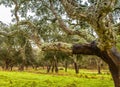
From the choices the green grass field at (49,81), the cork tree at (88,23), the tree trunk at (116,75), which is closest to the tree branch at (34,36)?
the cork tree at (88,23)

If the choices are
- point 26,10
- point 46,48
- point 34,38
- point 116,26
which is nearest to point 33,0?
point 26,10

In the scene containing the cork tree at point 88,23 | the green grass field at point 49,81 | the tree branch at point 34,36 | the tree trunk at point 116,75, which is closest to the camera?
the cork tree at point 88,23

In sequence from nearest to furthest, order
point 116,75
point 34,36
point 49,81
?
point 116,75
point 34,36
point 49,81

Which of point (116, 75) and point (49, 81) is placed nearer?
point (116, 75)

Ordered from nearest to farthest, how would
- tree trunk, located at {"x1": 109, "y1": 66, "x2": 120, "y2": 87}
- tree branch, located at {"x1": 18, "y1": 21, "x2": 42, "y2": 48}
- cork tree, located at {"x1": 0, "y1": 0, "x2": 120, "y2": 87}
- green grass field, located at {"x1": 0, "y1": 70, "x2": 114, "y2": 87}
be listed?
cork tree, located at {"x1": 0, "y1": 0, "x2": 120, "y2": 87}, tree trunk, located at {"x1": 109, "y1": 66, "x2": 120, "y2": 87}, tree branch, located at {"x1": 18, "y1": 21, "x2": 42, "y2": 48}, green grass field, located at {"x1": 0, "y1": 70, "x2": 114, "y2": 87}

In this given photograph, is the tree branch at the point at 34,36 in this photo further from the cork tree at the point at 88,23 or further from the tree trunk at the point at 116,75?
the tree trunk at the point at 116,75

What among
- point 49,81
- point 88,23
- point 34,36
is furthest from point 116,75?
point 49,81

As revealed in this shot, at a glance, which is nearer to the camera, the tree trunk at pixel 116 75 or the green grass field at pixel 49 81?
the tree trunk at pixel 116 75

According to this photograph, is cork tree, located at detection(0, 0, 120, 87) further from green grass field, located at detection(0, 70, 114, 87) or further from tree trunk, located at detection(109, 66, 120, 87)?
green grass field, located at detection(0, 70, 114, 87)

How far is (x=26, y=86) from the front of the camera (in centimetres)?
2275

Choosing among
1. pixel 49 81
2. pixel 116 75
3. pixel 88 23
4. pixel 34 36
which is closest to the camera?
pixel 88 23

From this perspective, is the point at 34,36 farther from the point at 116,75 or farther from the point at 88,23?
the point at 116,75

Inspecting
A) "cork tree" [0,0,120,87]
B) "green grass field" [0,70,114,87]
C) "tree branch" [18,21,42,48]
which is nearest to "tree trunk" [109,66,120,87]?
"cork tree" [0,0,120,87]

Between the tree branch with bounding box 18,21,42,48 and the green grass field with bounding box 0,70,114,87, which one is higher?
the tree branch with bounding box 18,21,42,48
